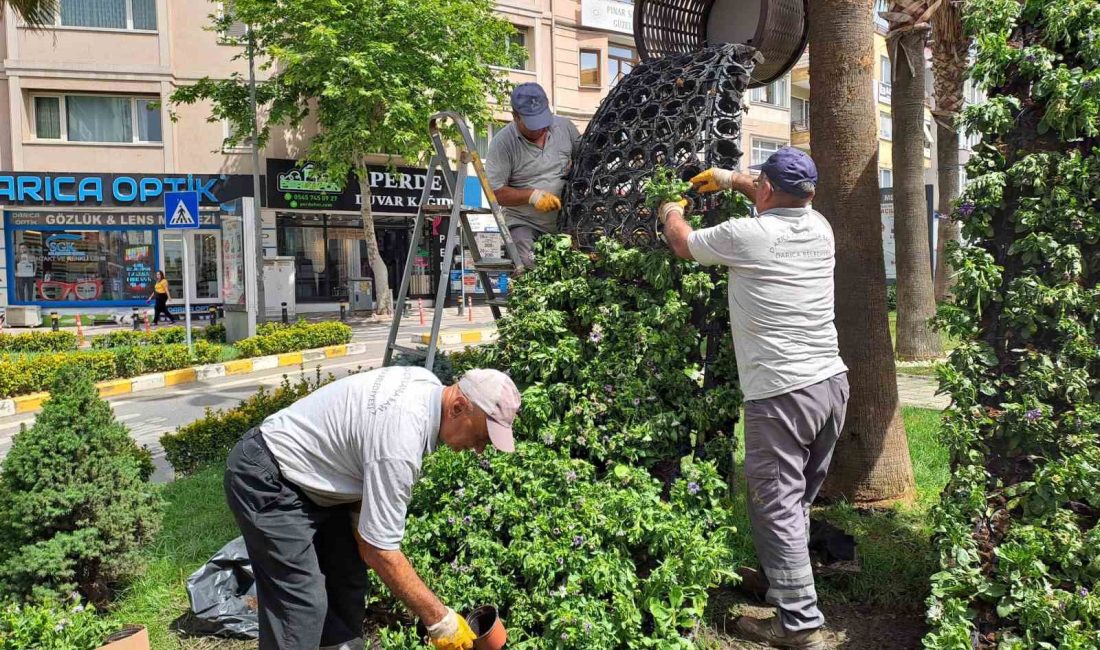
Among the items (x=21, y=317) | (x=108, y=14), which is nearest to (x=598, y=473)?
(x=21, y=317)

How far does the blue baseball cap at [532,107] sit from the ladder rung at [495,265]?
760 millimetres

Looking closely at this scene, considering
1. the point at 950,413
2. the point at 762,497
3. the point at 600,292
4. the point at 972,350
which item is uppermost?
the point at 600,292

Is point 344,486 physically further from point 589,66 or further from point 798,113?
point 798,113

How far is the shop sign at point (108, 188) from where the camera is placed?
71.1 ft

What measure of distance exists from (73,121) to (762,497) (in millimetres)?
24698

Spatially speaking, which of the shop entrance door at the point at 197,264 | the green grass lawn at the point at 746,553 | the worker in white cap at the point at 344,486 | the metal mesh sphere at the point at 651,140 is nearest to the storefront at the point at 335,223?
the shop entrance door at the point at 197,264

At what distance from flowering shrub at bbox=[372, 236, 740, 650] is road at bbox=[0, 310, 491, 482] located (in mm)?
3996

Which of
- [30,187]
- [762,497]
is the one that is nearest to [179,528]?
[762,497]

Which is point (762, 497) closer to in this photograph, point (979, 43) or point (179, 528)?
point (979, 43)

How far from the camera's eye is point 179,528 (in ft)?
16.0

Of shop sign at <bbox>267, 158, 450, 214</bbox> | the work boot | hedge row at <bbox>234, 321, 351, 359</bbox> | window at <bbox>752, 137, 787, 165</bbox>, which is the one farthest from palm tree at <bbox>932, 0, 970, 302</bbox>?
window at <bbox>752, 137, 787, 165</bbox>

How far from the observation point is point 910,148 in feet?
31.9

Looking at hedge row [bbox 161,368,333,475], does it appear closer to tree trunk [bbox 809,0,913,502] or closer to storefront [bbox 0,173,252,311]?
tree trunk [bbox 809,0,913,502]

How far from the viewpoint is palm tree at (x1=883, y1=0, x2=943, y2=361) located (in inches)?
381
